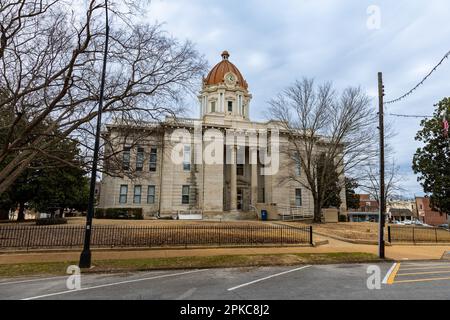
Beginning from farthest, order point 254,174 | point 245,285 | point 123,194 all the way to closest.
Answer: point 254,174
point 123,194
point 245,285

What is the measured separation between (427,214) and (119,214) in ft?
272

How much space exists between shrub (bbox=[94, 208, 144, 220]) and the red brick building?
244ft

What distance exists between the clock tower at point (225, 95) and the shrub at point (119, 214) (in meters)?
19.2

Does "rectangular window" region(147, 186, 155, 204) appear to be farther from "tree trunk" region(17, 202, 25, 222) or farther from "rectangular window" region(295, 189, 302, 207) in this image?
"rectangular window" region(295, 189, 302, 207)

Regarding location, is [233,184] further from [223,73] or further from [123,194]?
[223,73]

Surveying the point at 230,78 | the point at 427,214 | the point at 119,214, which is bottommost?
the point at 427,214

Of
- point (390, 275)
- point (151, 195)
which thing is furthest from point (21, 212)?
point (390, 275)

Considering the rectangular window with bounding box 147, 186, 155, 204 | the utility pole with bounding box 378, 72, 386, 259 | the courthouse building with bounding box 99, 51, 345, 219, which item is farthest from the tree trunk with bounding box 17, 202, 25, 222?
the utility pole with bounding box 378, 72, 386, 259

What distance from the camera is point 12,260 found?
12.9 meters

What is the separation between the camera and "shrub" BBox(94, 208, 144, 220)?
3622cm

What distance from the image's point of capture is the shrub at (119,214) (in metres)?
36.2

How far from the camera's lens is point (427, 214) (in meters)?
84.3
